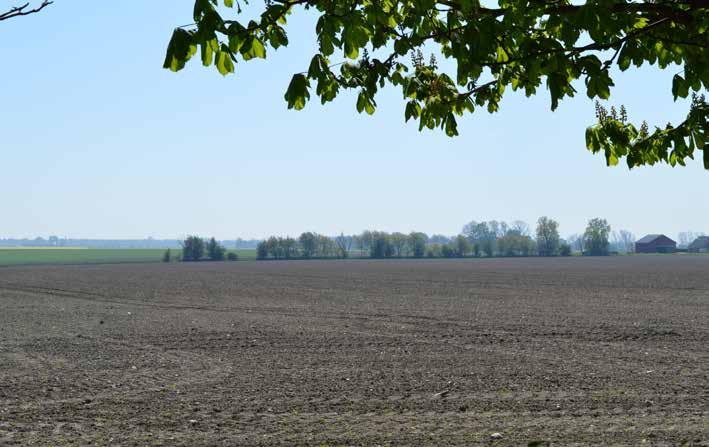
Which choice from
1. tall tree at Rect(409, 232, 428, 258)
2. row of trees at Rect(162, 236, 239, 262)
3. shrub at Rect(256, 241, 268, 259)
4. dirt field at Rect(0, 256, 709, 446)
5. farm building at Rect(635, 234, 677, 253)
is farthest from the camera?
farm building at Rect(635, 234, 677, 253)

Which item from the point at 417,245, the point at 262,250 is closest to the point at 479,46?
the point at 262,250

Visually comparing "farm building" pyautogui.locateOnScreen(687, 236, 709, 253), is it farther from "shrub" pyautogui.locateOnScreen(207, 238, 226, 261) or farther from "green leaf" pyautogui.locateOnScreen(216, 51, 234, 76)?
"green leaf" pyautogui.locateOnScreen(216, 51, 234, 76)

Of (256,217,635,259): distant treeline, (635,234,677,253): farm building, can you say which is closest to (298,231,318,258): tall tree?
(256,217,635,259): distant treeline

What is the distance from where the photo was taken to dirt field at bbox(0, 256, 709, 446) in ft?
37.4

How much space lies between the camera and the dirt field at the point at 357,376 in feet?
37.4

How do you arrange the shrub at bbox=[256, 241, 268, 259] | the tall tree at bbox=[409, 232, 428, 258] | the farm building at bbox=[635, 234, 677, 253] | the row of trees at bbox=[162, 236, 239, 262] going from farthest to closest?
the farm building at bbox=[635, 234, 677, 253] < the tall tree at bbox=[409, 232, 428, 258] < the shrub at bbox=[256, 241, 268, 259] < the row of trees at bbox=[162, 236, 239, 262]

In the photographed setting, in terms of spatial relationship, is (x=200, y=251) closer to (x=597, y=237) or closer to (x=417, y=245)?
(x=417, y=245)

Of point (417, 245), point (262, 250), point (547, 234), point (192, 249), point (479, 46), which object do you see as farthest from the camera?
point (547, 234)

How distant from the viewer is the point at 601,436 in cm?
1073

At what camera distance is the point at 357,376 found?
52.8 feet

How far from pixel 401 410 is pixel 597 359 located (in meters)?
7.33

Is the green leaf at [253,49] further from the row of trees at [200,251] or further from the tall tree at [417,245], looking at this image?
the tall tree at [417,245]

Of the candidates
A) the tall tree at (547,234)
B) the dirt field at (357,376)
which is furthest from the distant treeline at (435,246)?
the dirt field at (357,376)

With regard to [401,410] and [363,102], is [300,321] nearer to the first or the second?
[401,410]
